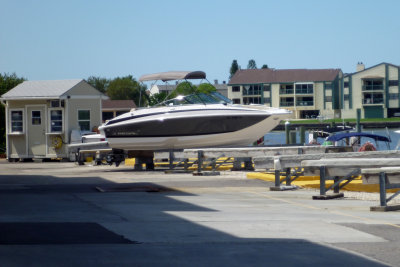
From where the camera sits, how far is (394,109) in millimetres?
124062

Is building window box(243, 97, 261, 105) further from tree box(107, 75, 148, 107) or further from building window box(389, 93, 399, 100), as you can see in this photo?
building window box(389, 93, 399, 100)

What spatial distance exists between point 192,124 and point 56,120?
1148 cm

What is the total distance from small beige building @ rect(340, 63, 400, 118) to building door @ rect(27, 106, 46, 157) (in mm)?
93801

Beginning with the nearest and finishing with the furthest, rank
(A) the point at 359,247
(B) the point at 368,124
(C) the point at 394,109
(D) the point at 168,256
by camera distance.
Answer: (D) the point at 168,256 < (A) the point at 359,247 < (B) the point at 368,124 < (C) the point at 394,109

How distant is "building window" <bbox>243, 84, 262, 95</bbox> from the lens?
130750mm

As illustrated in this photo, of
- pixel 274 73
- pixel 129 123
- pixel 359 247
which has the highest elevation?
pixel 274 73

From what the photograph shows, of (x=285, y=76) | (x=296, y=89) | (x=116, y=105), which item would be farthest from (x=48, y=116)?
(x=285, y=76)

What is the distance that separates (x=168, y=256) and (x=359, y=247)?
227cm

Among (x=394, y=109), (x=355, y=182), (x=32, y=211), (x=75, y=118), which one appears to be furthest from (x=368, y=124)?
(x=32, y=211)

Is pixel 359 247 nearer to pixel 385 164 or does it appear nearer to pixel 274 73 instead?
pixel 385 164

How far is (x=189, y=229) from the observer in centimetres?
983

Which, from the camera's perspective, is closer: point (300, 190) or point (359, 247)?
point (359, 247)

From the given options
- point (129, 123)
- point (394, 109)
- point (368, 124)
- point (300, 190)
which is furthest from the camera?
point (394, 109)

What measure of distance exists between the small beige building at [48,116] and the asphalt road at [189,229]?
18.9m
